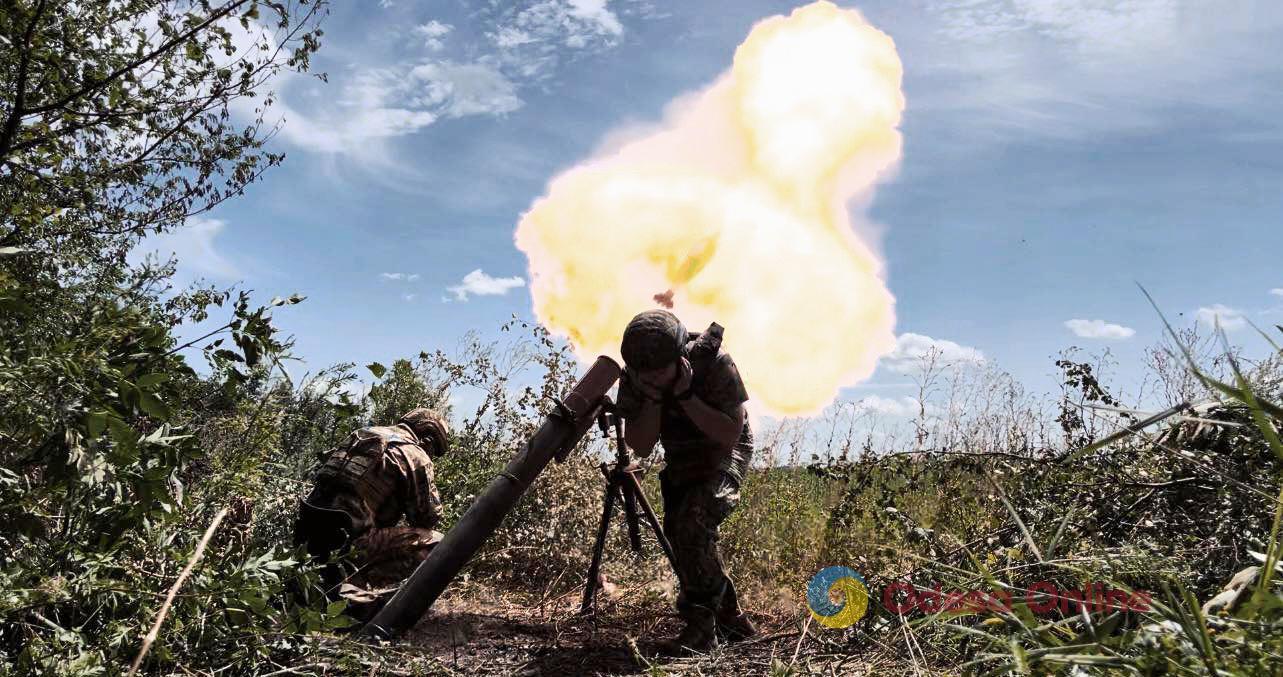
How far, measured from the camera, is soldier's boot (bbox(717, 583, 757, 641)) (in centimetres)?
484

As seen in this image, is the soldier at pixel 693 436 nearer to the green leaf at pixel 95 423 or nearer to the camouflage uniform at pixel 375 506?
the camouflage uniform at pixel 375 506

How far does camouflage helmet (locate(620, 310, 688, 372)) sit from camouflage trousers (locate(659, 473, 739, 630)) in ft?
2.79

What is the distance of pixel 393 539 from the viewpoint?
202 inches

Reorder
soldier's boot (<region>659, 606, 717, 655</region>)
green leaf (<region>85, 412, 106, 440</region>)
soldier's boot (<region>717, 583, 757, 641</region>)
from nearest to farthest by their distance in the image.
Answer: green leaf (<region>85, 412, 106, 440</region>)
soldier's boot (<region>659, 606, 717, 655</region>)
soldier's boot (<region>717, 583, 757, 641</region>)

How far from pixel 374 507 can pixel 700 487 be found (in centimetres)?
210

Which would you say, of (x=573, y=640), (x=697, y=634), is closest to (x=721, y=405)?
(x=697, y=634)

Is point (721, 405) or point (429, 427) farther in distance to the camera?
point (429, 427)

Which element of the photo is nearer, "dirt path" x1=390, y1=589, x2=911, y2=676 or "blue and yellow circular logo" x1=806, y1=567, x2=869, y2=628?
"blue and yellow circular logo" x1=806, y1=567, x2=869, y2=628

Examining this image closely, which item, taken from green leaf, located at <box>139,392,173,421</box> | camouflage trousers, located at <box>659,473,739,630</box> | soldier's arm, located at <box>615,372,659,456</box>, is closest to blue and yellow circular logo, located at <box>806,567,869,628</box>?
camouflage trousers, located at <box>659,473,739,630</box>

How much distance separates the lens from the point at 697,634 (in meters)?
4.59

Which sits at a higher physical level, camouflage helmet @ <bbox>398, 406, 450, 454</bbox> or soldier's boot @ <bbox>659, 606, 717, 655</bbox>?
camouflage helmet @ <bbox>398, 406, 450, 454</bbox>

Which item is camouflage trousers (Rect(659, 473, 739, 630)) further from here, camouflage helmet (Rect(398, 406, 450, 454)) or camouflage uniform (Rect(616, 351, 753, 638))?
camouflage helmet (Rect(398, 406, 450, 454))

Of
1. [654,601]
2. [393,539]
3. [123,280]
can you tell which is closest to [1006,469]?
[654,601]

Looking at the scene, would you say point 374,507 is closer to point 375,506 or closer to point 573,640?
point 375,506
